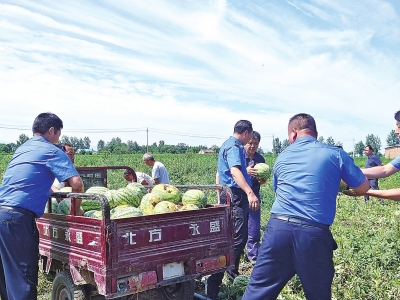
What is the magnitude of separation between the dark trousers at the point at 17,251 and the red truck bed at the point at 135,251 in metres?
0.31

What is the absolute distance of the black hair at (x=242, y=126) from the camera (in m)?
5.54

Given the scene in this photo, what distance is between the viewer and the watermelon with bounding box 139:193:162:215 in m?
4.54

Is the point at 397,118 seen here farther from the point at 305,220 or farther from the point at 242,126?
the point at 305,220

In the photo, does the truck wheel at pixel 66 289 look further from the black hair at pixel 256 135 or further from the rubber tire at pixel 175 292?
the black hair at pixel 256 135

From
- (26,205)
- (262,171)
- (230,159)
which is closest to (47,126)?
(26,205)

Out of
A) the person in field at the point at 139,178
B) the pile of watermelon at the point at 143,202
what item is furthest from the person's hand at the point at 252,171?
the person in field at the point at 139,178

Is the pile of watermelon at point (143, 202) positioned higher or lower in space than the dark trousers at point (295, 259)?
higher

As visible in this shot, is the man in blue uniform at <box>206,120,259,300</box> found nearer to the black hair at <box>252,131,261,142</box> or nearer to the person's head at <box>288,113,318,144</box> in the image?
the black hair at <box>252,131,261,142</box>

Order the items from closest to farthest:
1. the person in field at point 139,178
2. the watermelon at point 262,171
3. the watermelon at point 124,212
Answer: the watermelon at point 124,212, the watermelon at point 262,171, the person in field at point 139,178

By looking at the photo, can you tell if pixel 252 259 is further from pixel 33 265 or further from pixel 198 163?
pixel 198 163

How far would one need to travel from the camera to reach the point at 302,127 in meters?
3.68

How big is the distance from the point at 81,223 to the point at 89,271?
1.59ft

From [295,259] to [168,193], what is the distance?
203 centimetres

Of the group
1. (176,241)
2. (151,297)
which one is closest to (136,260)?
(176,241)
